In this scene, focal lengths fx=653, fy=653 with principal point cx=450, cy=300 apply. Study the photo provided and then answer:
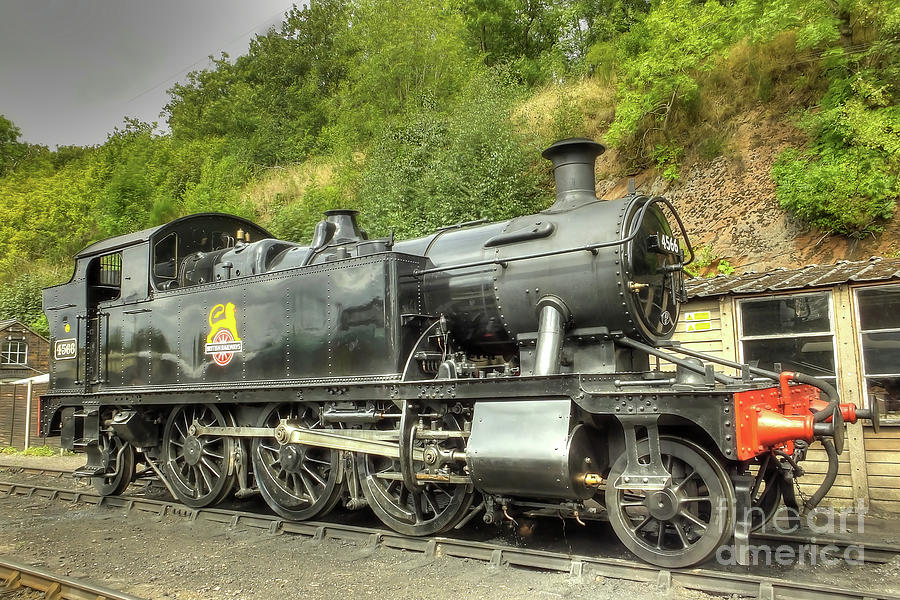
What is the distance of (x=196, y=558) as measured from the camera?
18.8 feet

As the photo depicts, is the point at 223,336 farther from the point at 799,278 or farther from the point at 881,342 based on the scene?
the point at 881,342

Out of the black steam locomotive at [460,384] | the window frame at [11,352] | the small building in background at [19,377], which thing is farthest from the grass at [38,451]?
the black steam locomotive at [460,384]

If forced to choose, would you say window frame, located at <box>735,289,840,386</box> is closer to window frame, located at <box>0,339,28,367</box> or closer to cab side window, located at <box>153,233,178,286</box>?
cab side window, located at <box>153,233,178,286</box>

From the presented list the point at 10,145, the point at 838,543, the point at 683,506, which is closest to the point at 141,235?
the point at 683,506

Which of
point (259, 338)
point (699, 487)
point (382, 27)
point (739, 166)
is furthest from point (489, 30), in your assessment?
point (699, 487)

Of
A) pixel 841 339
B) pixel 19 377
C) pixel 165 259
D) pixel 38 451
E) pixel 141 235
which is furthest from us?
pixel 19 377

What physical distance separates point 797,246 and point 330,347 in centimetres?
893

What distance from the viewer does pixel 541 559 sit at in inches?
196

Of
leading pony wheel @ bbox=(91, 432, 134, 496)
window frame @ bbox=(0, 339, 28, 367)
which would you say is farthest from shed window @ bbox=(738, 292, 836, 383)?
window frame @ bbox=(0, 339, 28, 367)

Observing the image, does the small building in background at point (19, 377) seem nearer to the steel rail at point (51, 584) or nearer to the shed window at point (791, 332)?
the steel rail at point (51, 584)

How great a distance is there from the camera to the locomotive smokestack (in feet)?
19.2

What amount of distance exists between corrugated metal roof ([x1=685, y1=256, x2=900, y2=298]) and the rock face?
344 cm

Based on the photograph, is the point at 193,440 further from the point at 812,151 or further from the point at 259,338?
the point at 812,151

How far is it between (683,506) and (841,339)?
3.60 metres
